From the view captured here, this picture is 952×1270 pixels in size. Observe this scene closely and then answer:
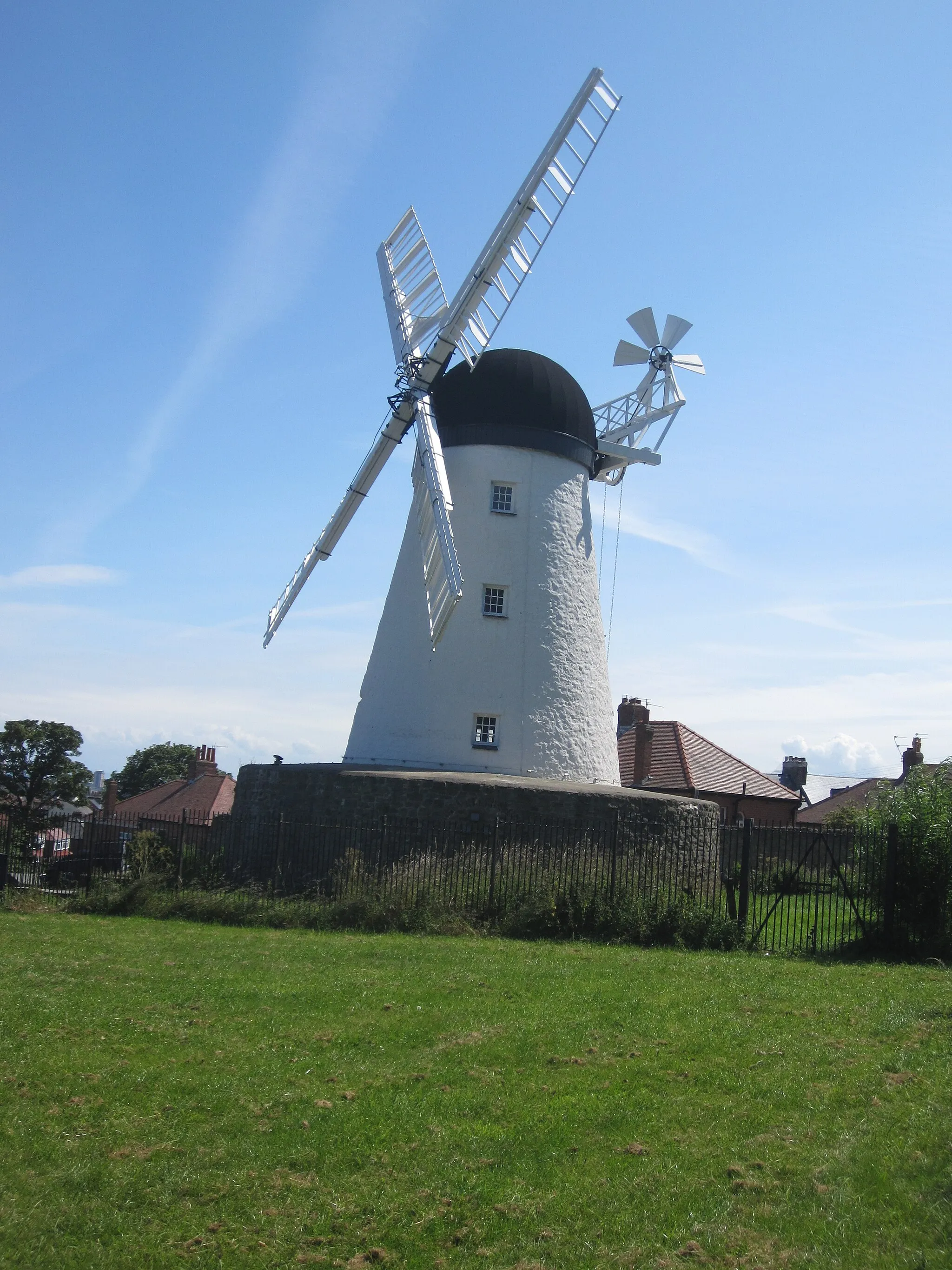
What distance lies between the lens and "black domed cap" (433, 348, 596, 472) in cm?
1998

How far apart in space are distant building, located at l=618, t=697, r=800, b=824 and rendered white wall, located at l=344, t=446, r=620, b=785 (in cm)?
1393

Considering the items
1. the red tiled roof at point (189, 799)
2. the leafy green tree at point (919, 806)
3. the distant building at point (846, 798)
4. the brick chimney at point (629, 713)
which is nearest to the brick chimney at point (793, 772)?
the distant building at point (846, 798)

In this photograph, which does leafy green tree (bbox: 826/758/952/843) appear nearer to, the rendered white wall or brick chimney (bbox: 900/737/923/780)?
the rendered white wall

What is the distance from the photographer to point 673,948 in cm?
1333

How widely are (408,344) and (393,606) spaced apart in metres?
5.16

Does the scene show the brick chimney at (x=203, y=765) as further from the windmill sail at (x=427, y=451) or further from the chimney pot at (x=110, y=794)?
the windmill sail at (x=427, y=451)

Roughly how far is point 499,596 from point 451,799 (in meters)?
4.40

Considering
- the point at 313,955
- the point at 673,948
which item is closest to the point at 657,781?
the point at 673,948

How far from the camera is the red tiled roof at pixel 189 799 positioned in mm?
39469

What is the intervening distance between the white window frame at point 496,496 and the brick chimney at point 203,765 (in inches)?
1012

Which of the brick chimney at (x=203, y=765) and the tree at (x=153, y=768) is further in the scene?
the tree at (x=153, y=768)

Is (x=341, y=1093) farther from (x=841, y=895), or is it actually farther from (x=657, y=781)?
(x=657, y=781)

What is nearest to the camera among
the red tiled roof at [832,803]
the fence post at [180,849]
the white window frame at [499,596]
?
the fence post at [180,849]

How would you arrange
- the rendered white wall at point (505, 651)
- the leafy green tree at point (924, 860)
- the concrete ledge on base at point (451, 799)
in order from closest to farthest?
1. the leafy green tree at point (924, 860)
2. the concrete ledge on base at point (451, 799)
3. the rendered white wall at point (505, 651)
